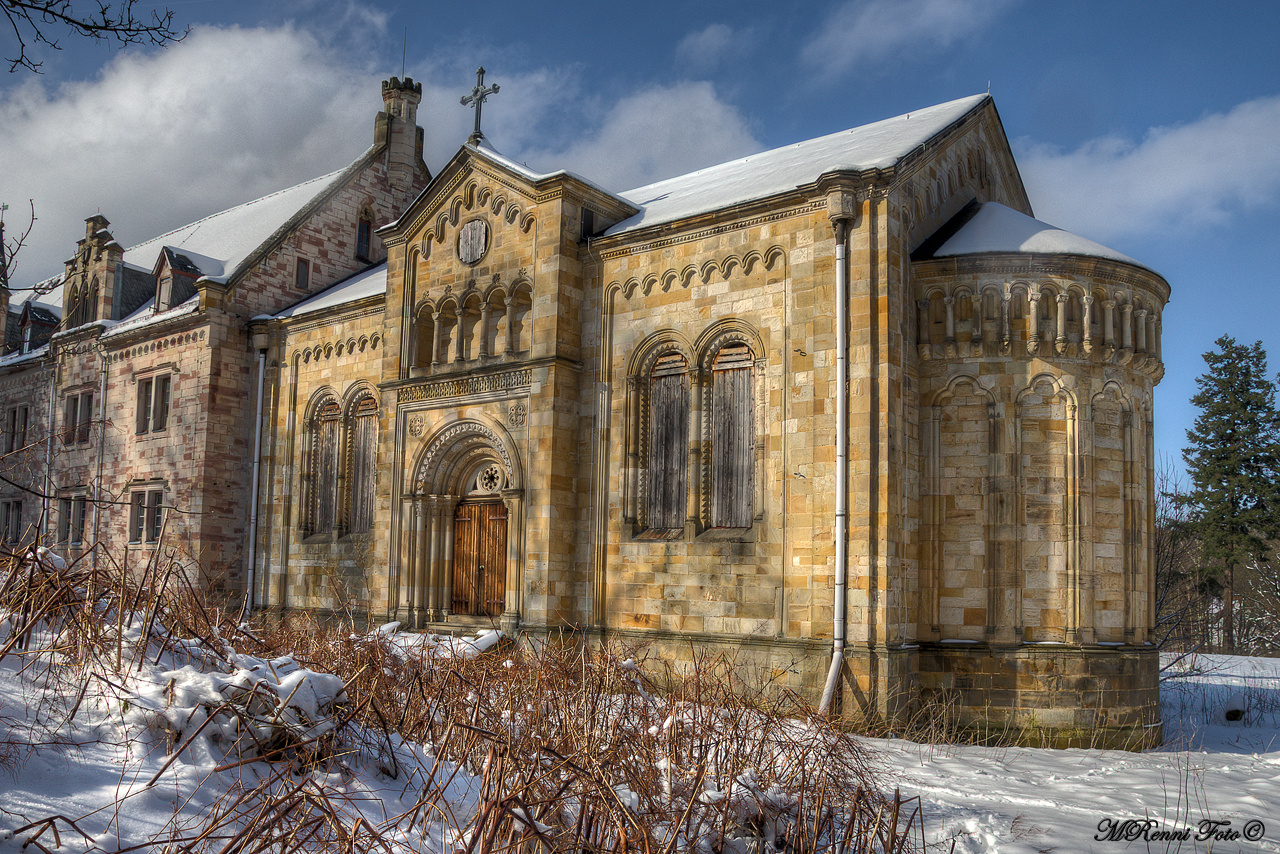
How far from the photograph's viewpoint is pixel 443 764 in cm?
583

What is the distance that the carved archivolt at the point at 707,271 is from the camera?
49.3 feet

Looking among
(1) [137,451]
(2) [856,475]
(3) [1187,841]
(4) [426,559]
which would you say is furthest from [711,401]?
(1) [137,451]

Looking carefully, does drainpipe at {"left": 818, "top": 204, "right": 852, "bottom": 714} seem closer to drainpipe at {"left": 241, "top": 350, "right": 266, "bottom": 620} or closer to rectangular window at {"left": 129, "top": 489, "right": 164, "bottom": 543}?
drainpipe at {"left": 241, "top": 350, "right": 266, "bottom": 620}

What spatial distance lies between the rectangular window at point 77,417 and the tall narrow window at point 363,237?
27.2 ft

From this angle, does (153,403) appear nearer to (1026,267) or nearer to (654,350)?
(654,350)

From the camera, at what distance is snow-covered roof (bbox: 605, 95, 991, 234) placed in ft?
50.5

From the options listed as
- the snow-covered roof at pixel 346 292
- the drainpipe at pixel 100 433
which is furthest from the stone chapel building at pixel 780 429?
the drainpipe at pixel 100 433

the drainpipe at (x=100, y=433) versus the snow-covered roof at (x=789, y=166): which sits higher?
the snow-covered roof at (x=789, y=166)

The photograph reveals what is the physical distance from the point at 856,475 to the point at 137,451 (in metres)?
19.6

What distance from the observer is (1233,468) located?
36469 mm

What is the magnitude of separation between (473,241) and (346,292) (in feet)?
21.6

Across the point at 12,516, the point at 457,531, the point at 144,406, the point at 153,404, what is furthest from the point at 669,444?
the point at 12,516

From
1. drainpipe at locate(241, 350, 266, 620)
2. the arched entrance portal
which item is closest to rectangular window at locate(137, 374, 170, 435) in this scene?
drainpipe at locate(241, 350, 266, 620)

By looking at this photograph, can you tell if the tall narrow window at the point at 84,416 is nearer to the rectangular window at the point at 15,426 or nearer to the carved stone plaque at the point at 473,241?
the rectangular window at the point at 15,426
